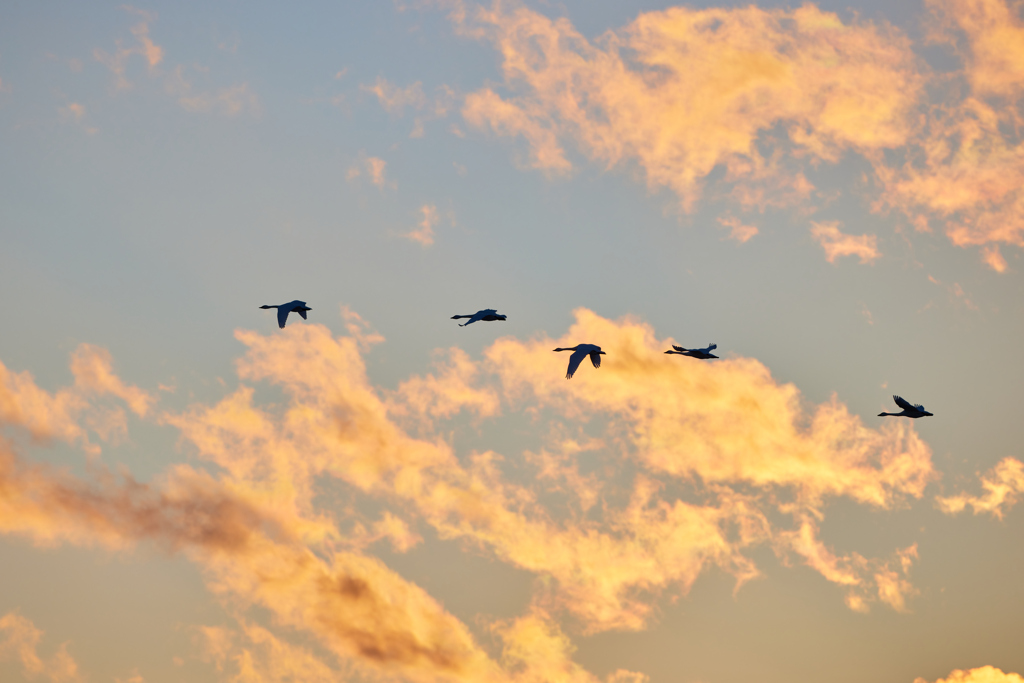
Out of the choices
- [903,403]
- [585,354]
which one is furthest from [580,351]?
[903,403]

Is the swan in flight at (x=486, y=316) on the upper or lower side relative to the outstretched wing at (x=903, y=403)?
upper

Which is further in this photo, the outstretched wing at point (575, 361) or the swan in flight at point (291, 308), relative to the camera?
the swan in flight at point (291, 308)

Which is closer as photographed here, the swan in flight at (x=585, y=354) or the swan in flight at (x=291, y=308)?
the swan in flight at (x=585, y=354)

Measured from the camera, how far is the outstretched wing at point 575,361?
8886 centimetres

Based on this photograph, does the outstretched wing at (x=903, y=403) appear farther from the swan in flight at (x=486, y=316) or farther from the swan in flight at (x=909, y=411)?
the swan in flight at (x=486, y=316)

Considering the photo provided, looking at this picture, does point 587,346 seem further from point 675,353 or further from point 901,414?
point 901,414

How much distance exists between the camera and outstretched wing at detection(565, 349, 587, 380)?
292 feet

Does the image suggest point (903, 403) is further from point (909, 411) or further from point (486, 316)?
point (486, 316)

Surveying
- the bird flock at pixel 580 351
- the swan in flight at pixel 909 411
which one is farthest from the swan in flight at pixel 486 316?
the swan in flight at pixel 909 411

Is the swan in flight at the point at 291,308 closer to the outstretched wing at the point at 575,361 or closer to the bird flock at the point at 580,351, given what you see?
the bird flock at the point at 580,351

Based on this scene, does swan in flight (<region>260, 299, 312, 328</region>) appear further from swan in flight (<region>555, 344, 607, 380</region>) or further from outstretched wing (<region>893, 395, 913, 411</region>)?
outstretched wing (<region>893, 395, 913, 411</region>)

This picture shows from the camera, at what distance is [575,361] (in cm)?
9375

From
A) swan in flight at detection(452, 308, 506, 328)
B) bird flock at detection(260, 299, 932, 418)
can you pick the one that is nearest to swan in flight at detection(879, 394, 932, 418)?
bird flock at detection(260, 299, 932, 418)

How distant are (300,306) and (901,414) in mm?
72698
